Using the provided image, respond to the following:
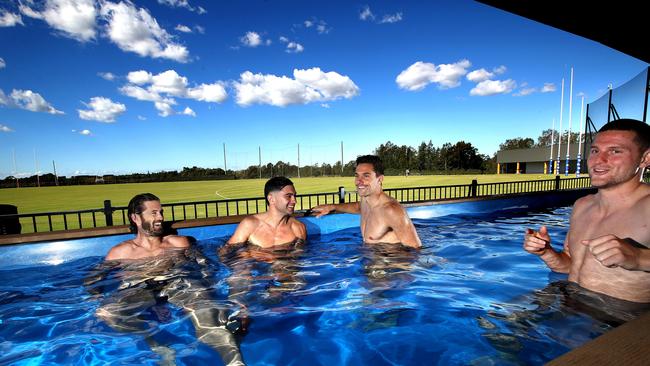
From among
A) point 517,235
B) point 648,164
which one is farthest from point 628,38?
point 648,164

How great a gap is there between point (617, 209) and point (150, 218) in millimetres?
4529

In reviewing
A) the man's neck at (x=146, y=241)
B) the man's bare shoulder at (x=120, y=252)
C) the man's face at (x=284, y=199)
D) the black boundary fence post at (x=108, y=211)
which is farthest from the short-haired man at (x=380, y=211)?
the black boundary fence post at (x=108, y=211)

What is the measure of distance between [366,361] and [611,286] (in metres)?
1.88

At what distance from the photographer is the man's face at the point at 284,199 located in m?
4.23

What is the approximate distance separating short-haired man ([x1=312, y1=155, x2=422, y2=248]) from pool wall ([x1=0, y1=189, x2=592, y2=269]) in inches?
86.6

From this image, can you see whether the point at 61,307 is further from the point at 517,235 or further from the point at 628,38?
the point at 628,38

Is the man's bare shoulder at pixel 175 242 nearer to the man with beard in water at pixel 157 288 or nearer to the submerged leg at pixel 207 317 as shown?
the man with beard in water at pixel 157 288

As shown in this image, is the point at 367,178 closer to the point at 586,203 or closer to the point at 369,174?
the point at 369,174

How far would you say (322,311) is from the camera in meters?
2.97

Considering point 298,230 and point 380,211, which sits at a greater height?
point 380,211

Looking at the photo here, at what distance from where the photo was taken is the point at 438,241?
18.2ft

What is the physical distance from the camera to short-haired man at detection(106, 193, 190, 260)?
3.72 m

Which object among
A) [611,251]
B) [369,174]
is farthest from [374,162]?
[611,251]

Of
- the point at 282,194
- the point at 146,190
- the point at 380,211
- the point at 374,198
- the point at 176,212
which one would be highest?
the point at 282,194
